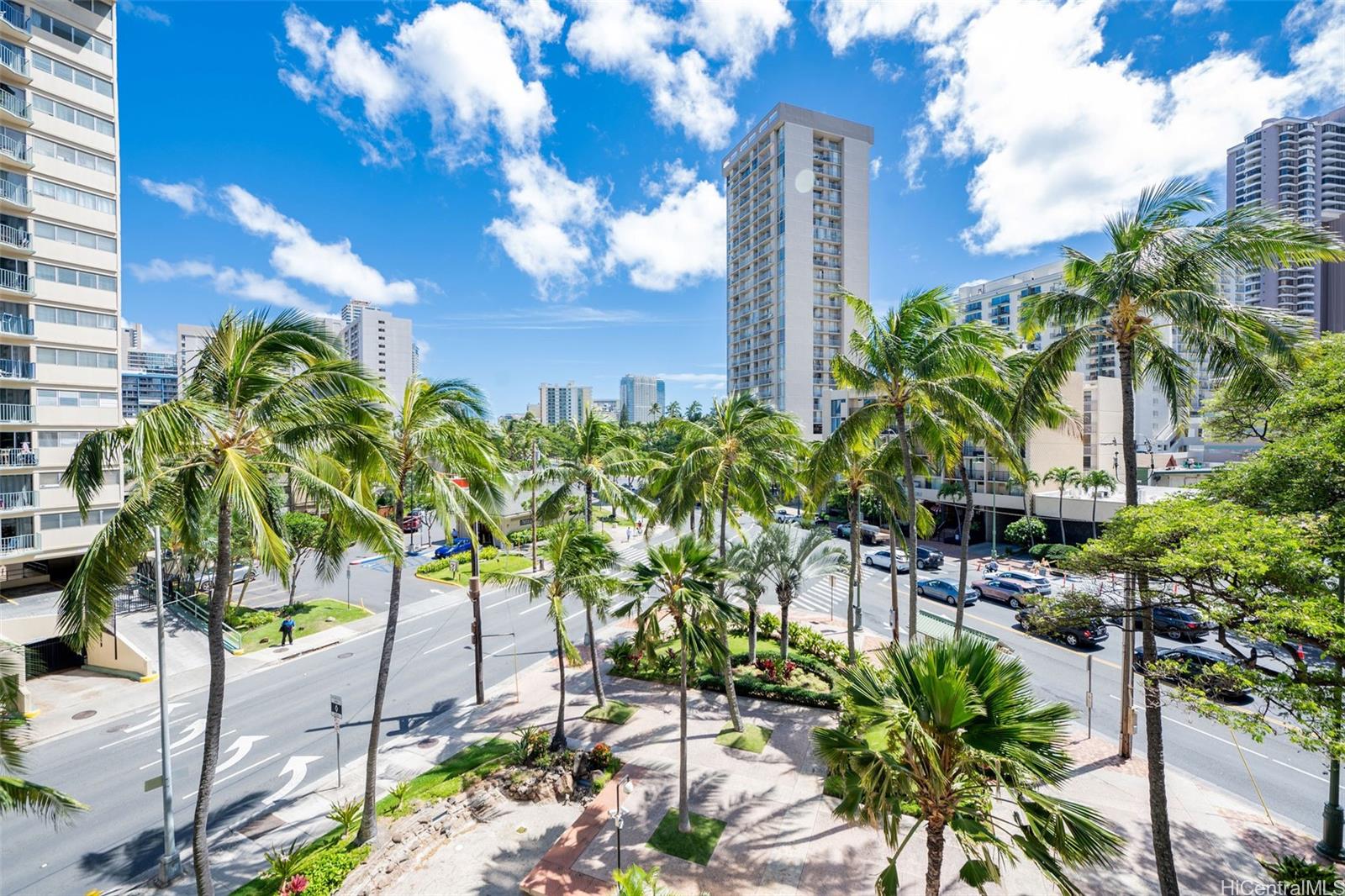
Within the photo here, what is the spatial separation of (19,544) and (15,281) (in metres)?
12.4

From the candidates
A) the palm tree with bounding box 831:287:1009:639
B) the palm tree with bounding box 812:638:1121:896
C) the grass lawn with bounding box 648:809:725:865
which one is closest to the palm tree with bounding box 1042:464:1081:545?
the palm tree with bounding box 831:287:1009:639

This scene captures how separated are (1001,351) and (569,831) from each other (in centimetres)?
1614

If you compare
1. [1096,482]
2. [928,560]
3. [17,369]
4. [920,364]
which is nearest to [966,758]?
[920,364]

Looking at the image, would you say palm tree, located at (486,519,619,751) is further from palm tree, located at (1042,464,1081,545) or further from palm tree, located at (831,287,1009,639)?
palm tree, located at (1042,464,1081,545)

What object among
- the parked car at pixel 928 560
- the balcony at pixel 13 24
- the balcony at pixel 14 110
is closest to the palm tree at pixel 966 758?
the parked car at pixel 928 560

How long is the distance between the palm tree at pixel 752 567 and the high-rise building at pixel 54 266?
30680 mm

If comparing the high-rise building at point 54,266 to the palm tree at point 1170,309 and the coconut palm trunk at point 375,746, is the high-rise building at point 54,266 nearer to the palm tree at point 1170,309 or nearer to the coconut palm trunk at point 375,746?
the coconut palm trunk at point 375,746

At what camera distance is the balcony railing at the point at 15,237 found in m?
25.6

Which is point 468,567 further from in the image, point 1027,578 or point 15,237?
point 1027,578

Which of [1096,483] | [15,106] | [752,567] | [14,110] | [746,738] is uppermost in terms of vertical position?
[15,106]

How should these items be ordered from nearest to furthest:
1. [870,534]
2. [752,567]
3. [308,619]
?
1. [752,567]
2. [308,619]
3. [870,534]

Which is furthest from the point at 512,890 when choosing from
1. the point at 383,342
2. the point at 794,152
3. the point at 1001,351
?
the point at 383,342

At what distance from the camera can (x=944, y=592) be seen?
31125mm

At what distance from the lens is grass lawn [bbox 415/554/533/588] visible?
35438 mm
